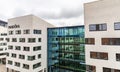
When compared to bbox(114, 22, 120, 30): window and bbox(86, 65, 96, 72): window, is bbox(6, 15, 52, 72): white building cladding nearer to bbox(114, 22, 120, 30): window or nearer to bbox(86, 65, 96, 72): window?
bbox(86, 65, 96, 72): window

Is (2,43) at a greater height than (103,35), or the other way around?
(103,35)

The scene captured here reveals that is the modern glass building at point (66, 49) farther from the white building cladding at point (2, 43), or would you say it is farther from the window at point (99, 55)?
the white building cladding at point (2, 43)

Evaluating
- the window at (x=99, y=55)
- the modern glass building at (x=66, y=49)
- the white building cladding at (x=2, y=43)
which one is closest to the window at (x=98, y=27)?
the window at (x=99, y=55)

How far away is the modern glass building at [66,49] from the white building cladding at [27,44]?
187 cm

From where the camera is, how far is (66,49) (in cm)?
3095

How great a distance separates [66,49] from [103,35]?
12824 mm

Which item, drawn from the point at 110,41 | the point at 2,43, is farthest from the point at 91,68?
the point at 2,43

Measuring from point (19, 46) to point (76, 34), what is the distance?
1453 centimetres

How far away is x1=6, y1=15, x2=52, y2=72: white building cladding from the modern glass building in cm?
187

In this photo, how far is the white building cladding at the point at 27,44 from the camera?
2914cm

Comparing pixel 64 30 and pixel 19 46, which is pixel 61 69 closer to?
pixel 64 30

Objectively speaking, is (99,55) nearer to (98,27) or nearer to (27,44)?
(98,27)

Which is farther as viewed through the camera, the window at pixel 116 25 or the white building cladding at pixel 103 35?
the white building cladding at pixel 103 35

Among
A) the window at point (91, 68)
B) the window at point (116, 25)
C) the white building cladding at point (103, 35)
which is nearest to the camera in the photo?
the window at point (116, 25)
